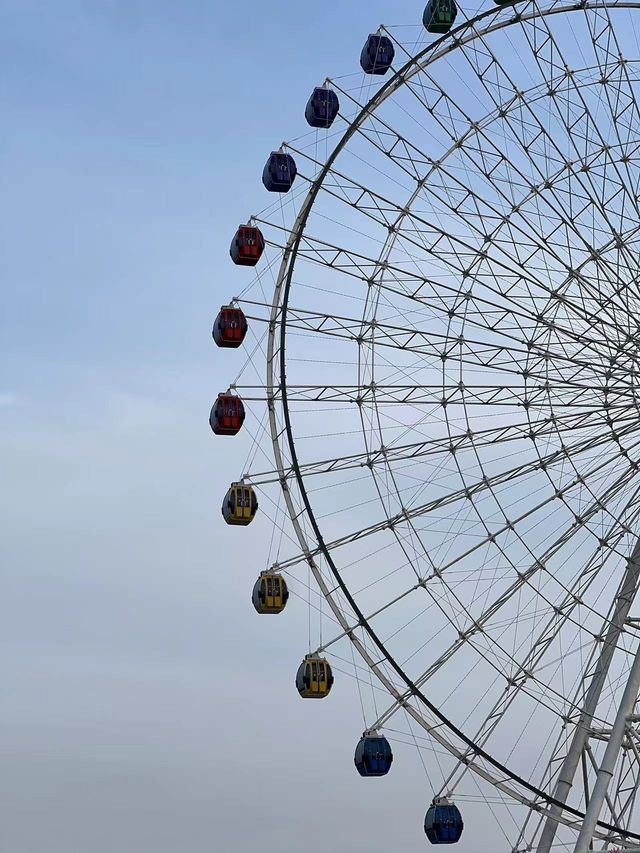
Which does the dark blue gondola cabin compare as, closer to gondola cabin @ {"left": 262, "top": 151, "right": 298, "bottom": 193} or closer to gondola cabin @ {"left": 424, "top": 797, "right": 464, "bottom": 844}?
gondola cabin @ {"left": 262, "top": 151, "right": 298, "bottom": 193}

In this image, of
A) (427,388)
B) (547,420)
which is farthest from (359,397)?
(547,420)

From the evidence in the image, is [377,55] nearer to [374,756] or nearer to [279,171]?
[279,171]

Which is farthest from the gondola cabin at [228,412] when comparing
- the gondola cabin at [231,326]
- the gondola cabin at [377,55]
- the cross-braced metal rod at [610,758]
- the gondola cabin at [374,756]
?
the cross-braced metal rod at [610,758]

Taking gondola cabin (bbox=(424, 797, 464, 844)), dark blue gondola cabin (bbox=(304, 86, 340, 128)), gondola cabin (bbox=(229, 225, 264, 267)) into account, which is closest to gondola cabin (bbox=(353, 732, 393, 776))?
gondola cabin (bbox=(424, 797, 464, 844))

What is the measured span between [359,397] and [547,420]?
444cm

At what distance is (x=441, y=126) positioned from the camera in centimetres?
4041

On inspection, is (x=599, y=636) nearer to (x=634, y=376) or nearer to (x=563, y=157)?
(x=634, y=376)

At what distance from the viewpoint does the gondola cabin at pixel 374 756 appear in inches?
1491

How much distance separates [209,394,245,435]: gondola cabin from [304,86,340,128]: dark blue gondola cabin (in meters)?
8.04

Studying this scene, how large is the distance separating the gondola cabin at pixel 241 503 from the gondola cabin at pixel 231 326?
3.70 m

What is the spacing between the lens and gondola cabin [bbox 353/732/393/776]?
3788cm

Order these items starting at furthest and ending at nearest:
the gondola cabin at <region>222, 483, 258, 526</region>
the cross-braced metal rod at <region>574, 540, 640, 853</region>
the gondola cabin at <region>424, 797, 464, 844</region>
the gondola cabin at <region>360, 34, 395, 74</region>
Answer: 1. the gondola cabin at <region>360, 34, 395, 74</region>
2. the gondola cabin at <region>222, 483, 258, 526</region>
3. the gondola cabin at <region>424, 797, 464, 844</region>
4. the cross-braced metal rod at <region>574, 540, 640, 853</region>

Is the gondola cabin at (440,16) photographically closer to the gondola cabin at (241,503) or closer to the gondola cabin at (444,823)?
the gondola cabin at (241,503)

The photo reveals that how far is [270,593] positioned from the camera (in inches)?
1578
